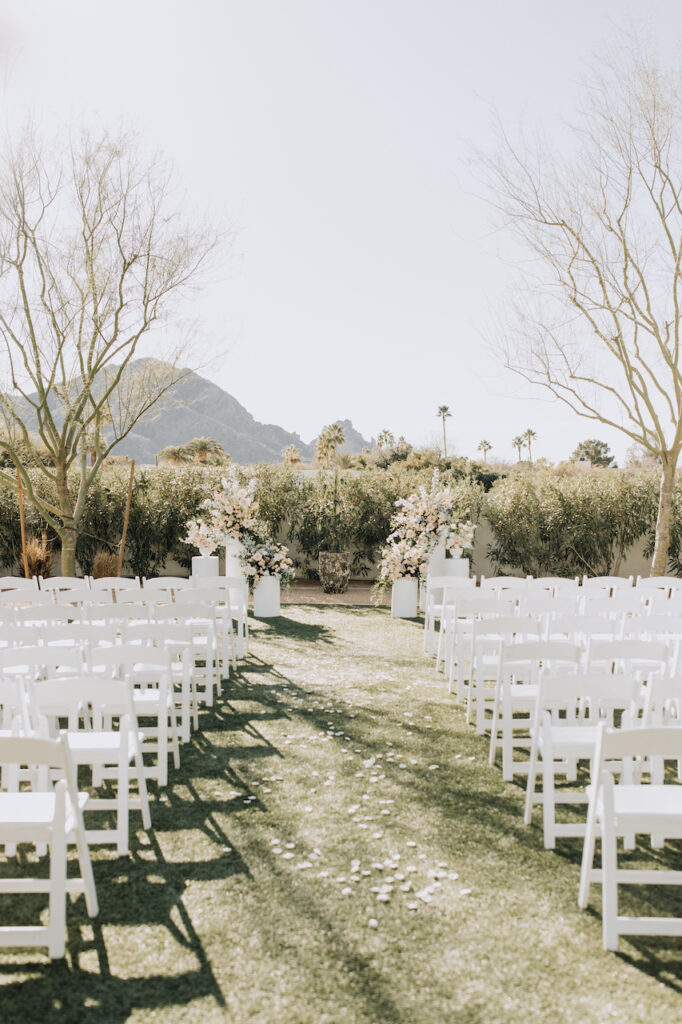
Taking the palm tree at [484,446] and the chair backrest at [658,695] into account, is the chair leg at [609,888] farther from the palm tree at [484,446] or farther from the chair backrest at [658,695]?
the palm tree at [484,446]

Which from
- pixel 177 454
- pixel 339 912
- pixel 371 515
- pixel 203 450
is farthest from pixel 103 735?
pixel 203 450

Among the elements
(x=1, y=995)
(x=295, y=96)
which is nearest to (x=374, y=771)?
(x=1, y=995)

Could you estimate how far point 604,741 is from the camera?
2.64m

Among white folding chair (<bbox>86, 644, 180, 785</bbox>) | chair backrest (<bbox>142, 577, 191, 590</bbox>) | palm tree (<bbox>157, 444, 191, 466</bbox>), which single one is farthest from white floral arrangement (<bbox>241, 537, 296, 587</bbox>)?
palm tree (<bbox>157, 444, 191, 466</bbox>)

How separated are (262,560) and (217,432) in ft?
362

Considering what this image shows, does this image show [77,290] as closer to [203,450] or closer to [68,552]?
[68,552]

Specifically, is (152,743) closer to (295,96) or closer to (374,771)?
(374,771)

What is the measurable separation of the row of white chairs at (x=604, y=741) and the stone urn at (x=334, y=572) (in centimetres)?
761

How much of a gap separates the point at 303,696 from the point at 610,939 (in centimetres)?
387

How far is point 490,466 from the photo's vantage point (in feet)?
143

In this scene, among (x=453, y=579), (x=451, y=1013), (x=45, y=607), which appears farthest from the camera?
(x=453, y=579)

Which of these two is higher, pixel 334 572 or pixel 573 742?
pixel 334 572

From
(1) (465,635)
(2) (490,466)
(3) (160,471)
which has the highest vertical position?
(2) (490,466)

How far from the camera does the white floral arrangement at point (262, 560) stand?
10672 mm
